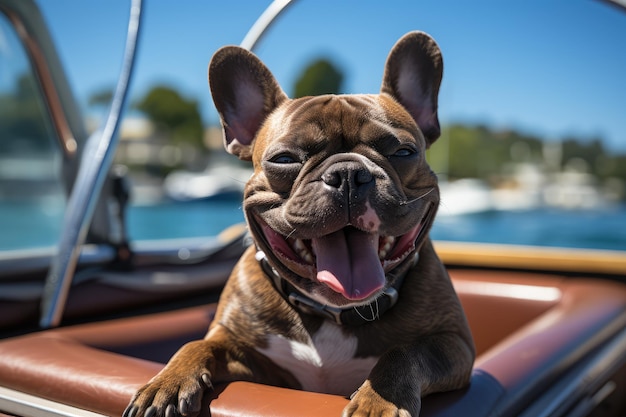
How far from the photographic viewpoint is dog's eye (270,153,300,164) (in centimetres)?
148

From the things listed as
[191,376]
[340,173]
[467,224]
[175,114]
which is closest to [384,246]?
[340,173]

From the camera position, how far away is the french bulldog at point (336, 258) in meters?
1.35

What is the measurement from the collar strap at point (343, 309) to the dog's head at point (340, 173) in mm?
76

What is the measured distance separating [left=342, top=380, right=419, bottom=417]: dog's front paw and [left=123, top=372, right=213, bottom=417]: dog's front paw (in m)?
0.33

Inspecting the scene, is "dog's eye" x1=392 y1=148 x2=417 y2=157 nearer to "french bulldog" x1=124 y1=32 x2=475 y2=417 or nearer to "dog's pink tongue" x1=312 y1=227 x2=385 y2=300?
"french bulldog" x1=124 y1=32 x2=475 y2=417

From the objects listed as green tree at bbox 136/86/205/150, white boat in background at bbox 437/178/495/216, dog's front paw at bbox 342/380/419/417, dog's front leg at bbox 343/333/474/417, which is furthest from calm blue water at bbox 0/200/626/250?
dog's front paw at bbox 342/380/419/417

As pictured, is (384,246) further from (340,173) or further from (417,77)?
(417,77)

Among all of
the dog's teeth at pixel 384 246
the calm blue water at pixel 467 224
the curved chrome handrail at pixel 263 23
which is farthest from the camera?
the calm blue water at pixel 467 224

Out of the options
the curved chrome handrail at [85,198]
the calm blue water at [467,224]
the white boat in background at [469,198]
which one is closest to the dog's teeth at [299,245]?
the curved chrome handrail at [85,198]

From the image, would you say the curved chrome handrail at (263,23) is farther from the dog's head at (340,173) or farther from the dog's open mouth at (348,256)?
the dog's open mouth at (348,256)

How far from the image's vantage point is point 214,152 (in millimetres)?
44375

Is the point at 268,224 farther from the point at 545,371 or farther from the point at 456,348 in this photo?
the point at 545,371

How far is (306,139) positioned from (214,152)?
43.6 m

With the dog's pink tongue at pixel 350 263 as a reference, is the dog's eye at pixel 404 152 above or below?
above
